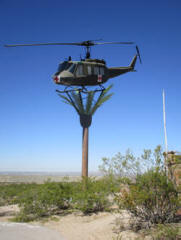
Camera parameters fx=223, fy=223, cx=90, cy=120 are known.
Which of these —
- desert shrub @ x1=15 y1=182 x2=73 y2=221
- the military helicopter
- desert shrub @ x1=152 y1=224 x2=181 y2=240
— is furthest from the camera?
the military helicopter

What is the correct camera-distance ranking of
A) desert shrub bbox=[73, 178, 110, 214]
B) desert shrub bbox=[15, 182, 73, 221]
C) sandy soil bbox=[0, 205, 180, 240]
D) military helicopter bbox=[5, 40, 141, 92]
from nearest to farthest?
sandy soil bbox=[0, 205, 180, 240] < desert shrub bbox=[73, 178, 110, 214] < desert shrub bbox=[15, 182, 73, 221] < military helicopter bbox=[5, 40, 141, 92]

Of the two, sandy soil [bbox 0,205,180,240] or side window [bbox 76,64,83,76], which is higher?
side window [bbox 76,64,83,76]

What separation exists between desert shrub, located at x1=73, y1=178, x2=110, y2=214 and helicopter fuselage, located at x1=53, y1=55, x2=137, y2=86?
612cm

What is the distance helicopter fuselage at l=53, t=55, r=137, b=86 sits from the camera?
13.2 meters

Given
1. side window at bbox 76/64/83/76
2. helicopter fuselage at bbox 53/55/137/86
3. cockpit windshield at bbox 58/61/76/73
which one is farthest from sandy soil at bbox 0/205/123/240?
cockpit windshield at bbox 58/61/76/73

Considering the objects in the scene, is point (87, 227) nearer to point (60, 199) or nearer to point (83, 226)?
point (83, 226)

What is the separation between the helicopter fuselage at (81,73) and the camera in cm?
1320

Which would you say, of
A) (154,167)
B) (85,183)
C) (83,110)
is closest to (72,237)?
(154,167)

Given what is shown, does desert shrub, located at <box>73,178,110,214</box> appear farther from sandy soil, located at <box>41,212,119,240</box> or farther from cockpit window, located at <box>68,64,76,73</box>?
cockpit window, located at <box>68,64,76,73</box>

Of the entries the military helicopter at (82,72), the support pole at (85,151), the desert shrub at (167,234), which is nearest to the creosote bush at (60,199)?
the support pole at (85,151)

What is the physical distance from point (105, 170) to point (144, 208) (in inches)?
68.0

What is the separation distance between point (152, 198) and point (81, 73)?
8647 millimetres

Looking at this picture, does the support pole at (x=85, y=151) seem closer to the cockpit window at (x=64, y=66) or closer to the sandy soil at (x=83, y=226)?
the sandy soil at (x=83, y=226)

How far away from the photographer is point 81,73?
13.3 meters
